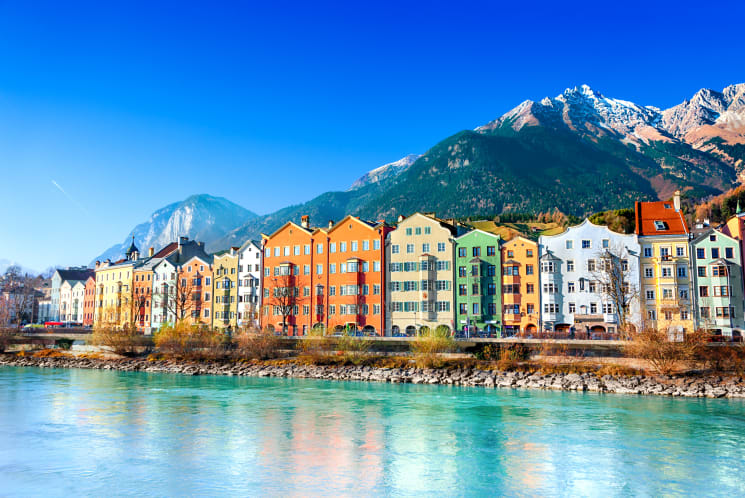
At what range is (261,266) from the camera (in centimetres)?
8731

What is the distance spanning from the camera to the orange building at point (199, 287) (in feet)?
308

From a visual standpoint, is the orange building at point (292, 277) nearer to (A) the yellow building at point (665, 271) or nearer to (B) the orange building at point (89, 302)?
(A) the yellow building at point (665, 271)

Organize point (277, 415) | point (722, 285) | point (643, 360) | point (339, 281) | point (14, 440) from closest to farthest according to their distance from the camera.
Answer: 1. point (14, 440)
2. point (277, 415)
3. point (643, 360)
4. point (722, 285)
5. point (339, 281)

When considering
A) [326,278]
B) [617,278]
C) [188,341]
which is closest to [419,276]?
[326,278]

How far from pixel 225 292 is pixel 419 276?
109 feet

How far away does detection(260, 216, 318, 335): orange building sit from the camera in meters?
81.3

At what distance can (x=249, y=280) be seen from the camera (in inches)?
3440

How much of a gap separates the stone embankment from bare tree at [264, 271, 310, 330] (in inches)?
678

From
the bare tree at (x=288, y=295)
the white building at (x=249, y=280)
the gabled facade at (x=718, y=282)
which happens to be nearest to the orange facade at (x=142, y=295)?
the white building at (x=249, y=280)

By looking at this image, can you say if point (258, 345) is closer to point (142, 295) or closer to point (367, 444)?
point (367, 444)

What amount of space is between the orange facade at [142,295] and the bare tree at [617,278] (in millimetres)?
74517

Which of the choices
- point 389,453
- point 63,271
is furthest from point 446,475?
point 63,271

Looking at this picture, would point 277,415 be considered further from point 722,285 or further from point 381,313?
point 722,285

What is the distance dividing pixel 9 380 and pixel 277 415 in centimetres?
3396
